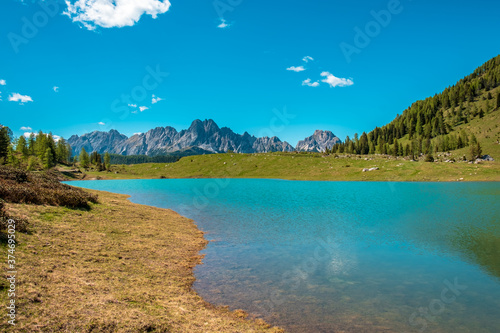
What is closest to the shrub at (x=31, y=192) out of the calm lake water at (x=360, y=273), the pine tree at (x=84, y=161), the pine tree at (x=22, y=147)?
the calm lake water at (x=360, y=273)

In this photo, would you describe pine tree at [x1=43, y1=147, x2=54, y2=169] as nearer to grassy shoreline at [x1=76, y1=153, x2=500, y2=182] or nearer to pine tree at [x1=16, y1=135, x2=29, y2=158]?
pine tree at [x1=16, y1=135, x2=29, y2=158]

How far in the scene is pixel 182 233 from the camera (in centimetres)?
2622

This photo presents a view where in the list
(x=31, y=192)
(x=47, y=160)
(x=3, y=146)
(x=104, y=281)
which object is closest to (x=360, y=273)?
(x=104, y=281)

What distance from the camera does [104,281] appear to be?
496 inches

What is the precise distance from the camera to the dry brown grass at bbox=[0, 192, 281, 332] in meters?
9.06

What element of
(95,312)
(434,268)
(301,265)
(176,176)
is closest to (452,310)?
(434,268)

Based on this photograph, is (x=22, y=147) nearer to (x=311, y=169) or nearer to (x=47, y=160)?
(x=47, y=160)

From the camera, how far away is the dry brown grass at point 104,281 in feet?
29.7

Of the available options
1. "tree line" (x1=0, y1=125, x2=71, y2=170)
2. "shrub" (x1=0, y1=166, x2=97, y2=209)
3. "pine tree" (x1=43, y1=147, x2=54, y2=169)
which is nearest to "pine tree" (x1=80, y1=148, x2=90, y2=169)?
"tree line" (x1=0, y1=125, x2=71, y2=170)

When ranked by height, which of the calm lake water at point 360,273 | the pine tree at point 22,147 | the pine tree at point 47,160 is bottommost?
the calm lake water at point 360,273

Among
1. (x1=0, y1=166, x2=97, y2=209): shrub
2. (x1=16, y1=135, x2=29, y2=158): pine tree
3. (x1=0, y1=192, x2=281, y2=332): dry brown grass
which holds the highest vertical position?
(x1=16, y1=135, x2=29, y2=158): pine tree

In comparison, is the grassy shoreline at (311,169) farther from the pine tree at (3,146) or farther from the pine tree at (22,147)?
the pine tree at (3,146)

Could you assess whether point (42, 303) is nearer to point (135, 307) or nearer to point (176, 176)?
point (135, 307)

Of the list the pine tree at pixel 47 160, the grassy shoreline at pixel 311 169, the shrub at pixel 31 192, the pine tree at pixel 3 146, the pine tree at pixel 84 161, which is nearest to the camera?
the shrub at pixel 31 192
